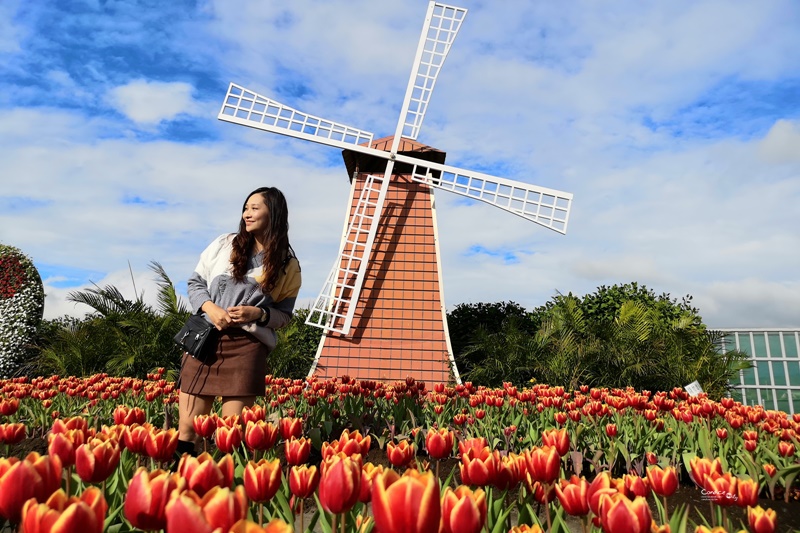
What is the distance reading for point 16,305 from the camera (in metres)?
11.6

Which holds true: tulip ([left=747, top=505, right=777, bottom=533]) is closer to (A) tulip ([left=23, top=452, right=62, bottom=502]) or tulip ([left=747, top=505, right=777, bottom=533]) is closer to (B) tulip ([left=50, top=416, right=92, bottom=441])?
(A) tulip ([left=23, top=452, right=62, bottom=502])

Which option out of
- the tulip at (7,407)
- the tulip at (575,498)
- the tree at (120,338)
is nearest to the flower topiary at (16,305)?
the tree at (120,338)

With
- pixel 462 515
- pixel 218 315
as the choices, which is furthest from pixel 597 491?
pixel 218 315

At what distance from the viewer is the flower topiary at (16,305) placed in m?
11.3

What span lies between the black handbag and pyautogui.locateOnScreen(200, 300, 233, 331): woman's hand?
0.25ft

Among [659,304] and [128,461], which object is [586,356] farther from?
[128,461]

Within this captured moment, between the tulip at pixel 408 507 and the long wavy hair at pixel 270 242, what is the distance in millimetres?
2242

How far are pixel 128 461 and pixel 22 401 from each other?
3.40 m

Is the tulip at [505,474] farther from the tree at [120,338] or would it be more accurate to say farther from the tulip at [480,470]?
the tree at [120,338]

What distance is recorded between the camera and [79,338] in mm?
9586

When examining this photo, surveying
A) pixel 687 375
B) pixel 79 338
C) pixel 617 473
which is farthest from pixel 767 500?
pixel 79 338

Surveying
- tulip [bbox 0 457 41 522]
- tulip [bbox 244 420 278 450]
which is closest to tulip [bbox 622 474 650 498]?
tulip [bbox 244 420 278 450]

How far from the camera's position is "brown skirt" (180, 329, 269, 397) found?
2.88 metres

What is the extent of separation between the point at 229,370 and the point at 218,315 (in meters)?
0.33
